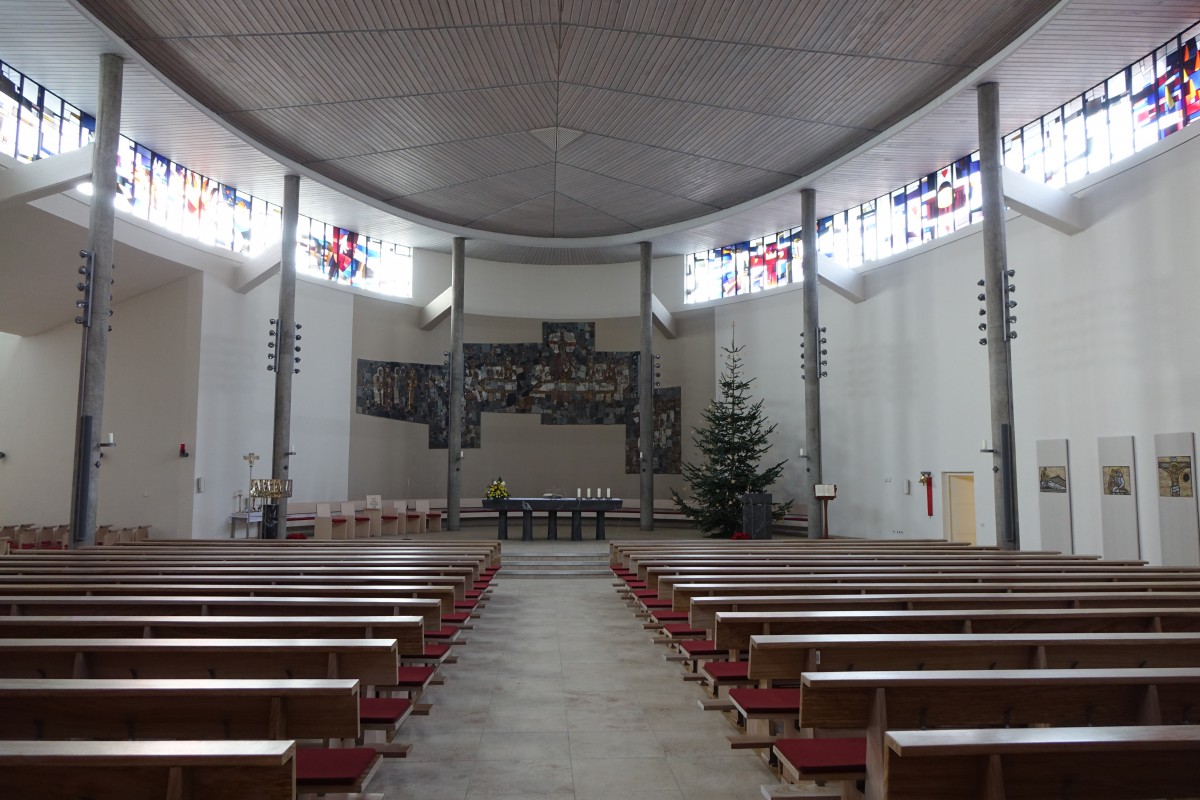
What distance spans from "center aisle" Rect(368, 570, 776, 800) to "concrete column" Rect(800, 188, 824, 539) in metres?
8.36

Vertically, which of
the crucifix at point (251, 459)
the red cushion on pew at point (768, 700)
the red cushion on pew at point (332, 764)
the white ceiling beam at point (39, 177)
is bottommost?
the red cushion on pew at point (768, 700)

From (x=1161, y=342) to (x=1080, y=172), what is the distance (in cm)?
286

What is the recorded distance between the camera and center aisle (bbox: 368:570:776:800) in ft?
10.7

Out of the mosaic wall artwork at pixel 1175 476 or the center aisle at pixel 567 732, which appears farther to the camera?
the mosaic wall artwork at pixel 1175 476

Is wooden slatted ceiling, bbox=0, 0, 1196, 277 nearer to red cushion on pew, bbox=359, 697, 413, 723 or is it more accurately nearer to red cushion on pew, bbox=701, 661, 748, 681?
red cushion on pew, bbox=701, 661, 748, 681

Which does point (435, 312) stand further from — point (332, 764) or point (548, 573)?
point (332, 764)

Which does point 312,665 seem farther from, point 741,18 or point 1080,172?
point 1080,172

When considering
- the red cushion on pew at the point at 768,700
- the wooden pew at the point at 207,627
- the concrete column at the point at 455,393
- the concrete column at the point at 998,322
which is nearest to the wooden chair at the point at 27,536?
the concrete column at the point at 455,393

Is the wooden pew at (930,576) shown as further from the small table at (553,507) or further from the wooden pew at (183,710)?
the small table at (553,507)

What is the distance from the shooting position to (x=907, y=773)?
1.57 metres

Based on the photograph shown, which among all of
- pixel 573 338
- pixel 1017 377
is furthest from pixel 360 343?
pixel 1017 377

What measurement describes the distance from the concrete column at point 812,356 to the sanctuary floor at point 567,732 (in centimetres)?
832

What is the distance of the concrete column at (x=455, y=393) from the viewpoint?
1650cm

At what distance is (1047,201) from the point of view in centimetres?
1041
